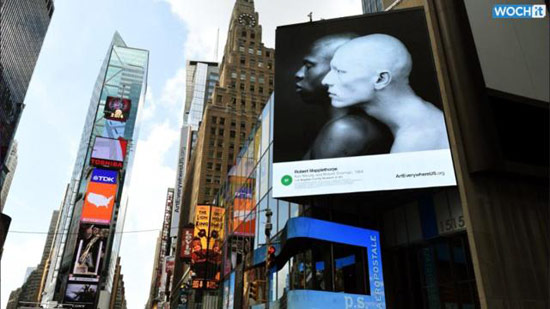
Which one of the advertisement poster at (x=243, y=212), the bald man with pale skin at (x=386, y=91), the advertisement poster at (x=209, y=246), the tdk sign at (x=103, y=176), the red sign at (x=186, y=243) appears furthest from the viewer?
the tdk sign at (x=103, y=176)

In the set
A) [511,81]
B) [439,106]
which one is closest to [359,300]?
[439,106]

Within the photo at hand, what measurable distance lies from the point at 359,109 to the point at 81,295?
7771cm

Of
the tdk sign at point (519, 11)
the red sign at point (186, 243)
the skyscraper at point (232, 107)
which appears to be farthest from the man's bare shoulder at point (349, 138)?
the skyscraper at point (232, 107)

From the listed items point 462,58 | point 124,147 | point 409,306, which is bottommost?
point 409,306

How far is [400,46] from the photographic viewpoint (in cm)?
2484

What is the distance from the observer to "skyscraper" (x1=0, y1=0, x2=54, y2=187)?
99.7m

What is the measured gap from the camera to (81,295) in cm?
8300

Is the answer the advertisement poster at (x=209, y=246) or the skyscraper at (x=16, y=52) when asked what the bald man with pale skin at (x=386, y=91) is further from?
the skyscraper at (x=16, y=52)

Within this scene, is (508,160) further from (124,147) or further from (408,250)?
(124,147)

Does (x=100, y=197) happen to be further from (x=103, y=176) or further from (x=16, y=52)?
(x=16, y=52)

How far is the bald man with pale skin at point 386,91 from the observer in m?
22.2

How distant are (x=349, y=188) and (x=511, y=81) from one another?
872 centimetres

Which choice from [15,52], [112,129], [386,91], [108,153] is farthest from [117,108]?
[386,91]

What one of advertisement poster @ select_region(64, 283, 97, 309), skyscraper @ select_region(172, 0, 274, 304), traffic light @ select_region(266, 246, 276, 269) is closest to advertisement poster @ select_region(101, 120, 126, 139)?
skyscraper @ select_region(172, 0, 274, 304)
